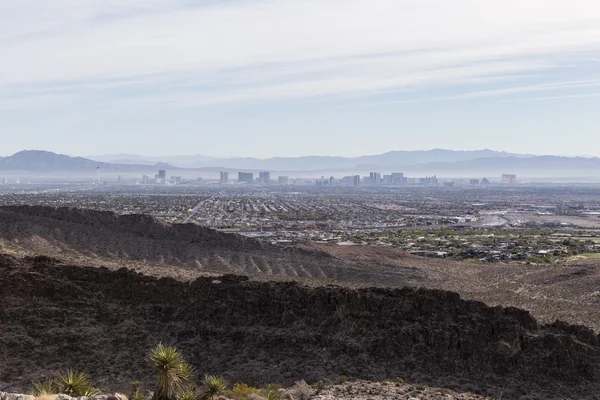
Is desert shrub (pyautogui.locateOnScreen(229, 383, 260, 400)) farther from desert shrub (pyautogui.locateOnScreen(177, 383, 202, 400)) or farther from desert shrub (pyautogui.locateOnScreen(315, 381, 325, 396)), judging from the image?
desert shrub (pyautogui.locateOnScreen(315, 381, 325, 396))

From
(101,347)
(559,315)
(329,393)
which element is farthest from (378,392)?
(559,315)

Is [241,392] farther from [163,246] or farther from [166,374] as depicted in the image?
[163,246]

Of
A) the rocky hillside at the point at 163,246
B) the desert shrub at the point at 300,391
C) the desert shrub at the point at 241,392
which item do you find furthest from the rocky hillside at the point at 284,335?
the rocky hillside at the point at 163,246

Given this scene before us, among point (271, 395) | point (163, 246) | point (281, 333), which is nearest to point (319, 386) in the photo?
point (271, 395)

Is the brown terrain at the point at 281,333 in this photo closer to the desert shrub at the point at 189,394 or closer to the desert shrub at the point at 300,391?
the desert shrub at the point at 300,391

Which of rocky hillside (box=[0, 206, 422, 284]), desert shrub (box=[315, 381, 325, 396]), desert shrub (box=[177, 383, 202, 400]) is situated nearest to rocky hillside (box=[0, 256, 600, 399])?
desert shrub (box=[315, 381, 325, 396])

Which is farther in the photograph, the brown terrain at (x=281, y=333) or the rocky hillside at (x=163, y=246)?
the rocky hillside at (x=163, y=246)
